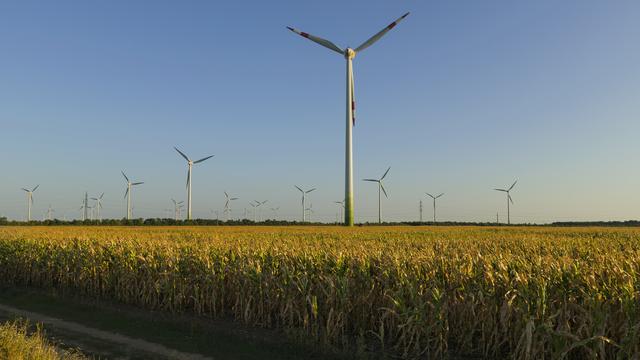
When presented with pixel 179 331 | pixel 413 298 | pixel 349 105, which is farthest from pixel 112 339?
pixel 349 105

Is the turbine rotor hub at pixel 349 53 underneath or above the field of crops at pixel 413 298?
above

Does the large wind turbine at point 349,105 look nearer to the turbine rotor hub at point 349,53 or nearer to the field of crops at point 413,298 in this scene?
the turbine rotor hub at point 349,53

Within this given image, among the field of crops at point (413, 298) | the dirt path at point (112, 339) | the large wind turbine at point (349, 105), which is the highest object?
the large wind turbine at point (349, 105)

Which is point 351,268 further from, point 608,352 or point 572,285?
point 608,352

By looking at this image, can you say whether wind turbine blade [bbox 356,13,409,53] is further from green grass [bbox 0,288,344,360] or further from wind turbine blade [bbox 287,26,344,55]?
green grass [bbox 0,288,344,360]

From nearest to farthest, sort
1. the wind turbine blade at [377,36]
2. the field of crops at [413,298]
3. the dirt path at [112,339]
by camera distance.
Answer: the field of crops at [413,298] → the dirt path at [112,339] → the wind turbine blade at [377,36]

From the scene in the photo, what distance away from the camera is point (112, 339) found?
13.2m

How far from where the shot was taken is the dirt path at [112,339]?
38.1 ft

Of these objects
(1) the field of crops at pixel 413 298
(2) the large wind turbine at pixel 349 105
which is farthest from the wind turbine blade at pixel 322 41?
(1) the field of crops at pixel 413 298

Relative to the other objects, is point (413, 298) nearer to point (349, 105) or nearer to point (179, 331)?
point (179, 331)

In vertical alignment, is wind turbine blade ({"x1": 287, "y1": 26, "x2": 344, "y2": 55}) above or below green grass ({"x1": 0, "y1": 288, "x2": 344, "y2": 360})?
above

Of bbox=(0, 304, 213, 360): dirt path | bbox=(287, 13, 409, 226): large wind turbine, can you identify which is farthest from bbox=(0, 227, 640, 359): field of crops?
bbox=(287, 13, 409, 226): large wind turbine

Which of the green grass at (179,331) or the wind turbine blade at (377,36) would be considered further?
the wind turbine blade at (377,36)

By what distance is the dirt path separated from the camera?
38.1ft
